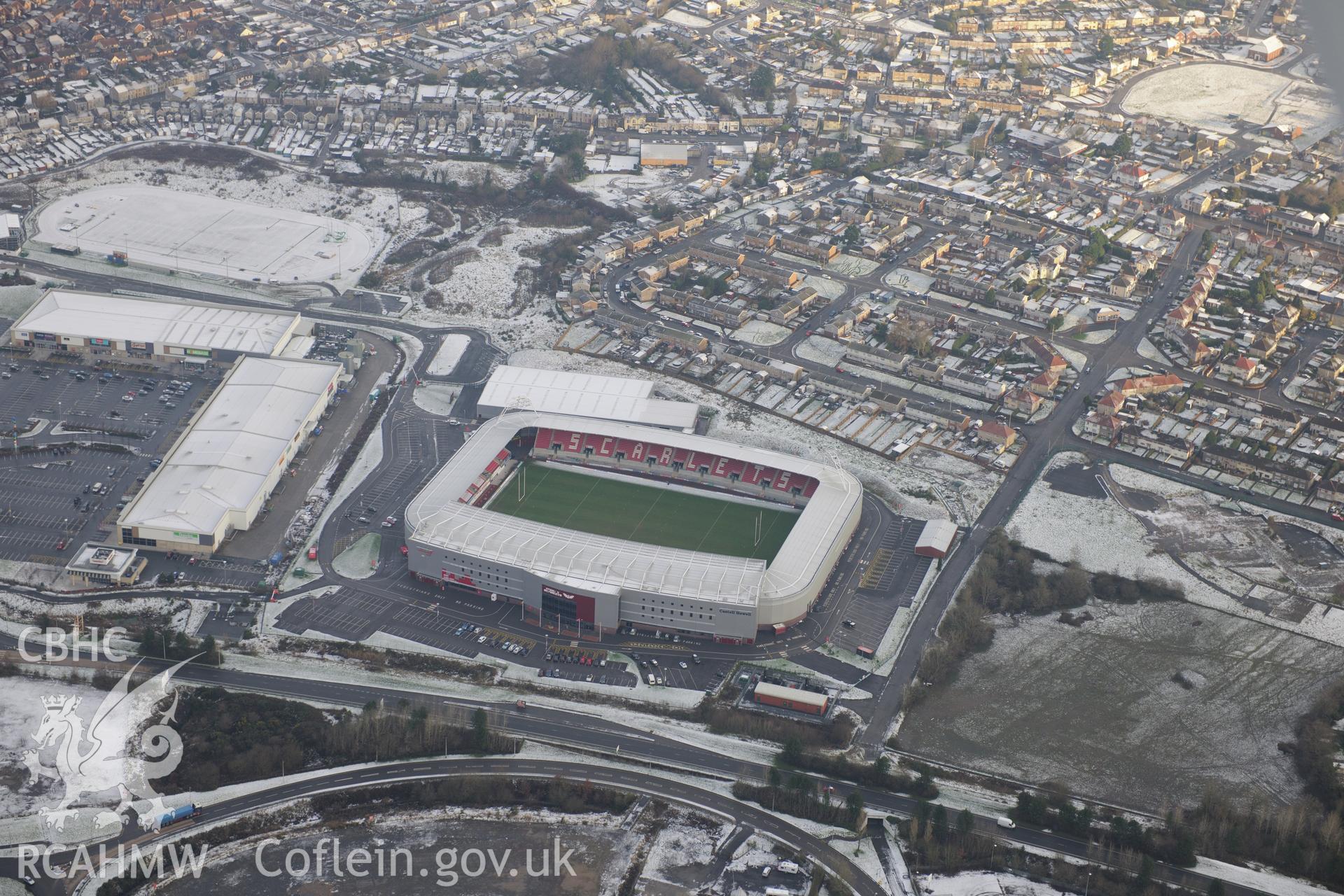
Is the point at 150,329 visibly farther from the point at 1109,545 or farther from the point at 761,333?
the point at 1109,545

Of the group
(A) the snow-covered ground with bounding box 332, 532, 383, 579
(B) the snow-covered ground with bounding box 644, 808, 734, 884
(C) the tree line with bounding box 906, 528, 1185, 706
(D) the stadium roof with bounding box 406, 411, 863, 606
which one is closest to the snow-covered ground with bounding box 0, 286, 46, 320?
(A) the snow-covered ground with bounding box 332, 532, 383, 579

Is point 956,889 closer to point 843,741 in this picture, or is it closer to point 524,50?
point 843,741

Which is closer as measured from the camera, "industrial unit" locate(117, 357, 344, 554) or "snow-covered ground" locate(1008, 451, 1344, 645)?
"snow-covered ground" locate(1008, 451, 1344, 645)

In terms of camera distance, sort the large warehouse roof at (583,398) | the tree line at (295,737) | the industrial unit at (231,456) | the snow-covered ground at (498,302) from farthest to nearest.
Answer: the snow-covered ground at (498,302) → the large warehouse roof at (583,398) → the industrial unit at (231,456) → the tree line at (295,737)

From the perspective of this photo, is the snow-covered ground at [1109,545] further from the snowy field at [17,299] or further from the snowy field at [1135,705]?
the snowy field at [17,299]

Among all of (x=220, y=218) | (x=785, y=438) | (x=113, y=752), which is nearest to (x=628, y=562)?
(x=785, y=438)

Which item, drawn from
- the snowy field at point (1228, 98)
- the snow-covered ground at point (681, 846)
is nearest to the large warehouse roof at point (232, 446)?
the snow-covered ground at point (681, 846)

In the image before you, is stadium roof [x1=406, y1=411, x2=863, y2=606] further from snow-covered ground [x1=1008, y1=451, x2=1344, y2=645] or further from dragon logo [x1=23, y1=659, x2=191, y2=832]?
dragon logo [x1=23, y1=659, x2=191, y2=832]
